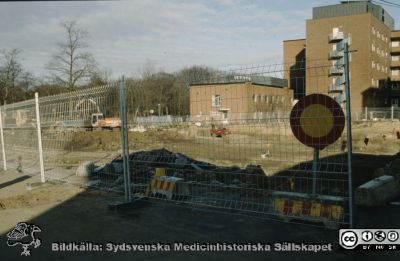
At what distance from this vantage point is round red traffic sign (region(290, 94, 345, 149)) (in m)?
5.54

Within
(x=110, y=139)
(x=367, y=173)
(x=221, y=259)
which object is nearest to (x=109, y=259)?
(x=221, y=259)

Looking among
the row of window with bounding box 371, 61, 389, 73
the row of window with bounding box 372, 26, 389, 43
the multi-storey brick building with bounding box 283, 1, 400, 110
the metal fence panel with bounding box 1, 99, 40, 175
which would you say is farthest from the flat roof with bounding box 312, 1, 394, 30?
the metal fence panel with bounding box 1, 99, 40, 175

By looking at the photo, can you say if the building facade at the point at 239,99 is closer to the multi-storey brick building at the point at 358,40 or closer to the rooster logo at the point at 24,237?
the rooster logo at the point at 24,237

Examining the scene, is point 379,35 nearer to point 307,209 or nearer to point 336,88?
point 336,88

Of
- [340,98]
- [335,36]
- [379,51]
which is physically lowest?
[340,98]

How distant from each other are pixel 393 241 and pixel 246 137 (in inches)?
158

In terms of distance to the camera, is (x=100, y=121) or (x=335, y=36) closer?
(x=100, y=121)

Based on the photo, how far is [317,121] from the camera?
5.73 m

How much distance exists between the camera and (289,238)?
228 inches

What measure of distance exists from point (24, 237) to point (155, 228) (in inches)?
83.1

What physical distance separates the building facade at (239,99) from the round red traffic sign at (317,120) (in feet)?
1.14

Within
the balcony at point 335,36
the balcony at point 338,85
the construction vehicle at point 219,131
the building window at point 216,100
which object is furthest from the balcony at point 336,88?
the balcony at point 335,36

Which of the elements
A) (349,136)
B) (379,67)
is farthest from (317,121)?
(379,67)

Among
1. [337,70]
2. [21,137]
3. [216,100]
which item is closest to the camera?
[337,70]
